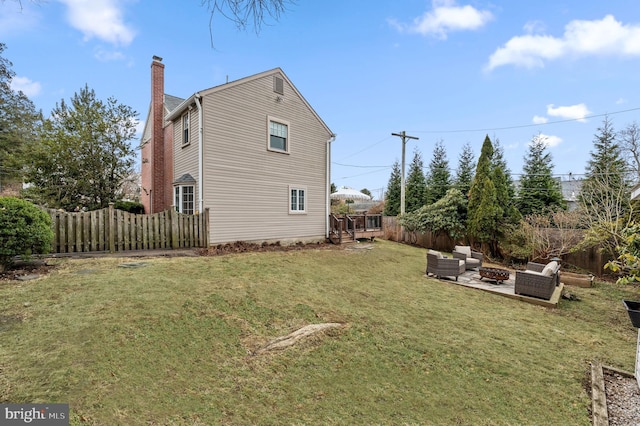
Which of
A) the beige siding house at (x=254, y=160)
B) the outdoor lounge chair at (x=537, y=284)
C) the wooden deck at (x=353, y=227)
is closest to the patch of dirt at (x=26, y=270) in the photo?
the beige siding house at (x=254, y=160)

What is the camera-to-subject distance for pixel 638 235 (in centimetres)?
349

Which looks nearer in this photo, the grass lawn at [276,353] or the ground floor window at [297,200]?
the grass lawn at [276,353]

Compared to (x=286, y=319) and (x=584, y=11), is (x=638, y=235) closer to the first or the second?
(x=286, y=319)

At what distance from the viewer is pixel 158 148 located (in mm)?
13758

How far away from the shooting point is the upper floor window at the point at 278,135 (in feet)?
40.9

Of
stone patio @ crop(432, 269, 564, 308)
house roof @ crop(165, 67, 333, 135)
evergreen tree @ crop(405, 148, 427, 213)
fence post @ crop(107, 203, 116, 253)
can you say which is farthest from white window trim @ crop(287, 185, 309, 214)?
evergreen tree @ crop(405, 148, 427, 213)

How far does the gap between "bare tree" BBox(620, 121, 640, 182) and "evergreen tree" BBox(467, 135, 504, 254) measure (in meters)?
8.59

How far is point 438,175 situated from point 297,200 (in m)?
13.1

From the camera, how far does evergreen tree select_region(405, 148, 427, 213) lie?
22.3 m

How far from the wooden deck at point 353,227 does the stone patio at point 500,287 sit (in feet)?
19.7

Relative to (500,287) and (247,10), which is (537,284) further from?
(247,10)

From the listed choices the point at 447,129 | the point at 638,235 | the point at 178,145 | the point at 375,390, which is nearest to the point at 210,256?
the point at 178,145

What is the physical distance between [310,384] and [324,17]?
444cm

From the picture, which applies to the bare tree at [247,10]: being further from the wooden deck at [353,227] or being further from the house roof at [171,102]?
the house roof at [171,102]
